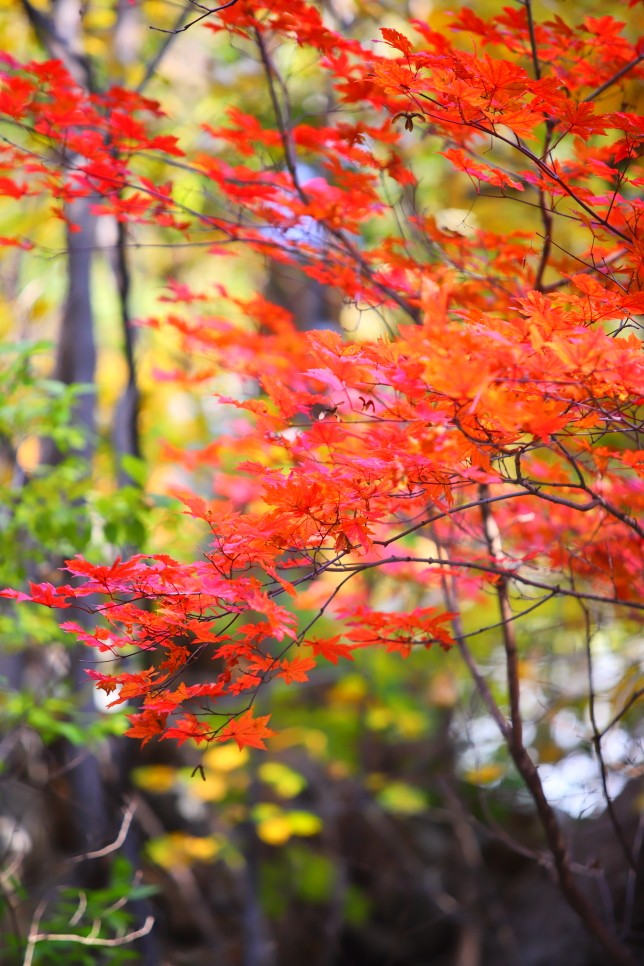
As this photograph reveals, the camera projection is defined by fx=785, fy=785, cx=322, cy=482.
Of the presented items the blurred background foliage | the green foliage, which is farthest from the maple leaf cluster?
the blurred background foliage

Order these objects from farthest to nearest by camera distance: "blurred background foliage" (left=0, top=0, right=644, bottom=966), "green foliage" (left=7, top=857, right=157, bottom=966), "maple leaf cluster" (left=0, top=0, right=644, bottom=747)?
"blurred background foliage" (left=0, top=0, right=644, bottom=966) < "green foliage" (left=7, top=857, right=157, bottom=966) < "maple leaf cluster" (left=0, top=0, right=644, bottom=747)

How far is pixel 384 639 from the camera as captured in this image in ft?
6.86

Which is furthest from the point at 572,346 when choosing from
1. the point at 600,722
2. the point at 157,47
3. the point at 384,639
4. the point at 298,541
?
the point at 157,47

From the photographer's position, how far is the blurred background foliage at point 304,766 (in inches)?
168

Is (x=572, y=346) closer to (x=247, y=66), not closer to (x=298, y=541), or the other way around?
(x=298, y=541)

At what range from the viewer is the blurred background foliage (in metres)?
4.27

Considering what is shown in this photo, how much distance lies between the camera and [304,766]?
633cm

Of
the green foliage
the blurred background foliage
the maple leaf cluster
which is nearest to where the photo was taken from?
the maple leaf cluster

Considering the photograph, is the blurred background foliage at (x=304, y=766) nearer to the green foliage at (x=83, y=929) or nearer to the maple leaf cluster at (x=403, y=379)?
the green foliage at (x=83, y=929)

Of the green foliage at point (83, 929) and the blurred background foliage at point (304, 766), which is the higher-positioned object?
the blurred background foliage at point (304, 766)

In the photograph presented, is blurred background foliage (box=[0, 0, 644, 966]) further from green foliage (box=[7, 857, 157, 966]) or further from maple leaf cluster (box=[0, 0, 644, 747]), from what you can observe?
maple leaf cluster (box=[0, 0, 644, 747])

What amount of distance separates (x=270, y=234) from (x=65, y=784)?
3375 millimetres

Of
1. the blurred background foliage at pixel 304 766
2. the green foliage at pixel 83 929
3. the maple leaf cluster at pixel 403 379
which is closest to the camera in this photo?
the maple leaf cluster at pixel 403 379

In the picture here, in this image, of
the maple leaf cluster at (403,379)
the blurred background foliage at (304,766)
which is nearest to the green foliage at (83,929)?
the blurred background foliage at (304,766)
